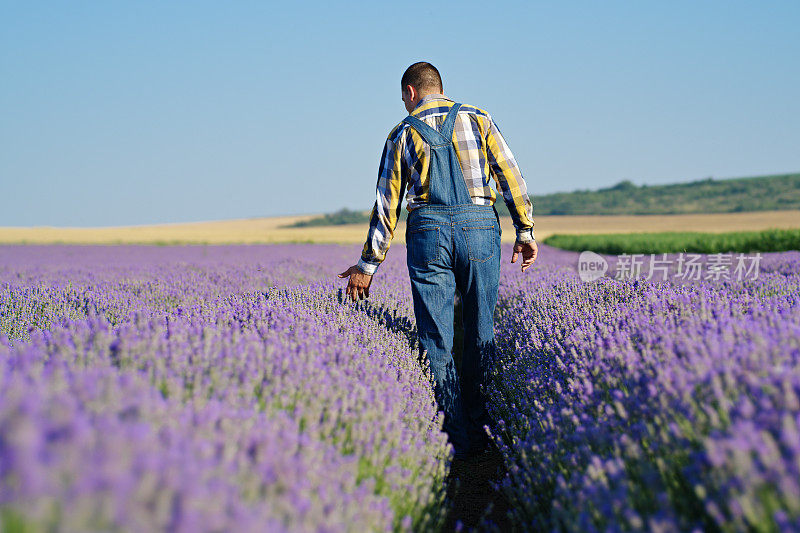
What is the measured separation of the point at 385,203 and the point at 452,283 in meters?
0.62

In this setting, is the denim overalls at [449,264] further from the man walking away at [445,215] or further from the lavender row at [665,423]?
the lavender row at [665,423]

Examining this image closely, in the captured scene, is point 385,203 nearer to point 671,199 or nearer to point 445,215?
point 445,215

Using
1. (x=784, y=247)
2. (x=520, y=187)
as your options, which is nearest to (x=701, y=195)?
(x=784, y=247)

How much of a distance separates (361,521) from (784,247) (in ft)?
55.8

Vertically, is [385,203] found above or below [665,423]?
above

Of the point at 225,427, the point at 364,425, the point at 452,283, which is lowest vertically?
the point at 364,425

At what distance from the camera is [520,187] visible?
3373mm

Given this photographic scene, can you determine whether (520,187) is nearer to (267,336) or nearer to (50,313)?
(267,336)

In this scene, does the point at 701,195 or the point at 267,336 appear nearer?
the point at 267,336

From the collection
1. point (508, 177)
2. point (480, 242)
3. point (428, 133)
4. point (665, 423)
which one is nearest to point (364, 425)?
point (665, 423)

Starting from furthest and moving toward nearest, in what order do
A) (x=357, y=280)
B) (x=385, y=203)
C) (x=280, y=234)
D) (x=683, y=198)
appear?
(x=683, y=198) < (x=280, y=234) < (x=357, y=280) < (x=385, y=203)

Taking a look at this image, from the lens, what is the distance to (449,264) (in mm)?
3191

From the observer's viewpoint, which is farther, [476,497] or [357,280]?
[357,280]

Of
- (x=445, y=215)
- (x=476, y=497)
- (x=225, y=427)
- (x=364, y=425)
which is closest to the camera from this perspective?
(x=225, y=427)
